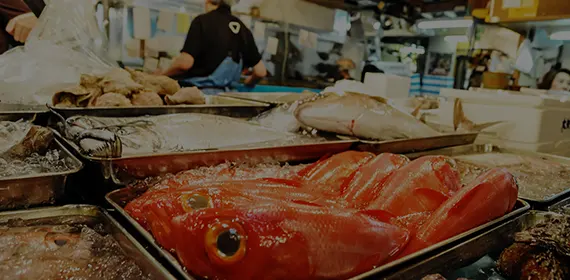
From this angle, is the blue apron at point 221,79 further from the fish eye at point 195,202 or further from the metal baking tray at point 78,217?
the fish eye at point 195,202

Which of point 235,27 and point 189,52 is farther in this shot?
point 235,27

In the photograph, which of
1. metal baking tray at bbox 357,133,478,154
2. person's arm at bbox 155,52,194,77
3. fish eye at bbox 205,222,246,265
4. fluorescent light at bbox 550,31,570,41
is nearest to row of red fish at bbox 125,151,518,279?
fish eye at bbox 205,222,246,265

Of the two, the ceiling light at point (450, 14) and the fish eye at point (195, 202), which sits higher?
the ceiling light at point (450, 14)

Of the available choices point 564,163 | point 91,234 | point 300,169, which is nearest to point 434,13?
point 564,163

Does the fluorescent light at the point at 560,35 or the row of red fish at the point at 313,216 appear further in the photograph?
the fluorescent light at the point at 560,35

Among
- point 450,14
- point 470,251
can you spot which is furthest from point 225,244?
point 450,14

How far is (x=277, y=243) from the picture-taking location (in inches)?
27.3

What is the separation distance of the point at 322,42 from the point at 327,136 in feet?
19.6

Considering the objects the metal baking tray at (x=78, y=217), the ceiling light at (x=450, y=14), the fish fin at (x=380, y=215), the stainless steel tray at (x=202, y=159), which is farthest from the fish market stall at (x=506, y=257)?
the ceiling light at (x=450, y=14)

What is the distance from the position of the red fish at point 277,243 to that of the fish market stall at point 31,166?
0.45m

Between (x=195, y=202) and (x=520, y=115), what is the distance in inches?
74.7

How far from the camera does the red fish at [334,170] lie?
4.02 feet

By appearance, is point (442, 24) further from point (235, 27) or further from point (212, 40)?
point (212, 40)

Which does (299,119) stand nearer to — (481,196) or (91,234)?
(481,196)
